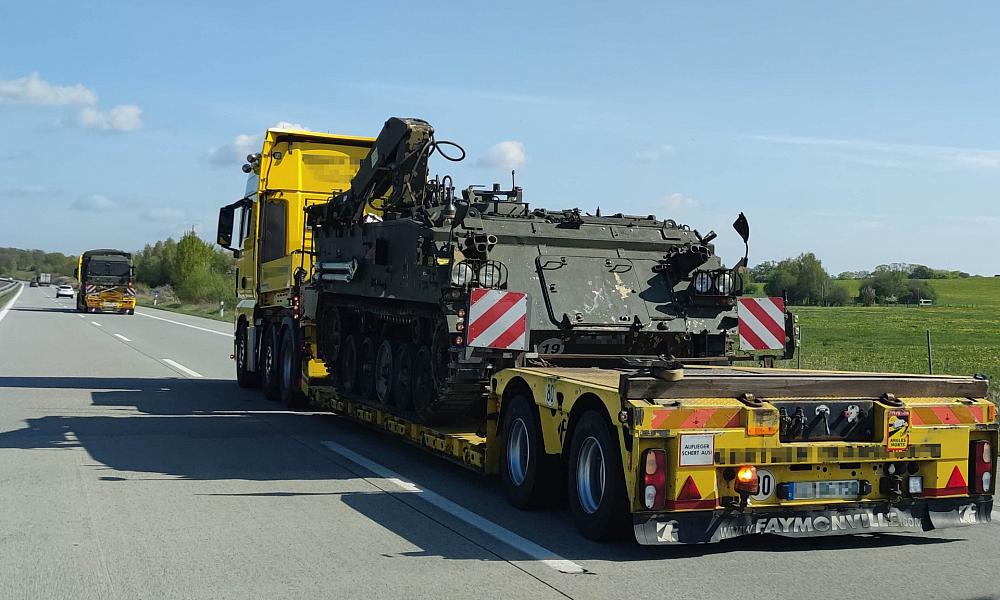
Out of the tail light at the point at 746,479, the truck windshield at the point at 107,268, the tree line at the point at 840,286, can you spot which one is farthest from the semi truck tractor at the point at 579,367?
the tree line at the point at 840,286

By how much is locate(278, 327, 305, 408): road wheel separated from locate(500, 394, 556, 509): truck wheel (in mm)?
6756

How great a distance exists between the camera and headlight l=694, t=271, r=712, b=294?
10266 millimetres

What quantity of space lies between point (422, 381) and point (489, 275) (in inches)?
69.9

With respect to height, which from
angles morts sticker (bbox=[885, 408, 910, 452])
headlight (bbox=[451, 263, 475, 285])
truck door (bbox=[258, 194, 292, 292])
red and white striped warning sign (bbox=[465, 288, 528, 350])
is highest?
truck door (bbox=[258, 194, 292, 292])

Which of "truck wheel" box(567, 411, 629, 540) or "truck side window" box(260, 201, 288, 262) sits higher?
"truck side window" box(260, 201, 288, 262)

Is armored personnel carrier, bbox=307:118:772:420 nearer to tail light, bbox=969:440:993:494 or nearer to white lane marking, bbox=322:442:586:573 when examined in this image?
white lane marking, bbox=322:442:586:573

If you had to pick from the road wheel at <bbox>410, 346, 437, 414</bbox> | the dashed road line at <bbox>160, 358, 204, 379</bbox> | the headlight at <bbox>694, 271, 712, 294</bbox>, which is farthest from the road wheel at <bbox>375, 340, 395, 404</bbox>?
the dashed road line at <bbox>160, 358, 204, 379</bbox>

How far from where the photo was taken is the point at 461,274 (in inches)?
371

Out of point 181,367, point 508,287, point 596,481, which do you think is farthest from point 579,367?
→ point 181,367

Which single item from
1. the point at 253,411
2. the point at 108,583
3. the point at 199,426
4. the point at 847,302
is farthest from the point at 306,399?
the point at 847,302

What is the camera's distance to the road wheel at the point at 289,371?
579 inches

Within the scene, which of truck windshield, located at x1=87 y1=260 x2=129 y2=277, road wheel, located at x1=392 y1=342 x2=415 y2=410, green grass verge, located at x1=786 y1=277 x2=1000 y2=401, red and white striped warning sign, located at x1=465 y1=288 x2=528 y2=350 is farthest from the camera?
truck windshield, located at x1=87 y1=260 x2=129 y2=277

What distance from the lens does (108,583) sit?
19.8ft

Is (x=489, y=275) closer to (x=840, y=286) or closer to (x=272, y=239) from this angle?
(x=272, y=239)
